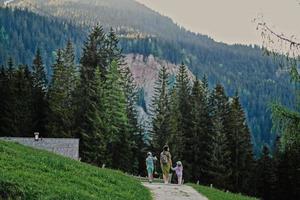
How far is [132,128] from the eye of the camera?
62812 millimetres

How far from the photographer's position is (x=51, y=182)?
15.5 m

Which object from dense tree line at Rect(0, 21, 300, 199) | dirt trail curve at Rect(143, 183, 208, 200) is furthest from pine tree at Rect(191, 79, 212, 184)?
dirt trail curve at Rect(143, 183, 208, 200)

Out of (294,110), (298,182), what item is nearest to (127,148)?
(298,182)

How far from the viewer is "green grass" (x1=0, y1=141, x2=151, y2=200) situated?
13258mm

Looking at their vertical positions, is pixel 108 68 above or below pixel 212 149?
above

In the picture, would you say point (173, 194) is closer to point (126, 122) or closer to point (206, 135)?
point (126, 122)

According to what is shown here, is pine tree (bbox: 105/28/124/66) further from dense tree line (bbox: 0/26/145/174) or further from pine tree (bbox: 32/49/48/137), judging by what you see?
pine tree (bbox: 32/49/48/137)

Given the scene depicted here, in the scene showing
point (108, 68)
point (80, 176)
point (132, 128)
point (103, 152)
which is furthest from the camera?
point (132, 128)

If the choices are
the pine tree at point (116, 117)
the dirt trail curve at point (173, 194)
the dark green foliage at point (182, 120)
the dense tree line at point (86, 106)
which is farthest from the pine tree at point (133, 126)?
the dirt trail curve at point (173, 194)

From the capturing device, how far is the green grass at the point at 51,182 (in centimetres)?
1326

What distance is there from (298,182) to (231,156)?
7.59 m

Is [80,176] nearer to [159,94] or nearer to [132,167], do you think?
[132,167]

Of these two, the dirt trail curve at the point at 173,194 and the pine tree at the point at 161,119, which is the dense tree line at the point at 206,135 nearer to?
the pine tree at the point at 161,119

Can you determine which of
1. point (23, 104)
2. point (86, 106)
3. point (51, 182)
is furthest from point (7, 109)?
point (51, 182)
